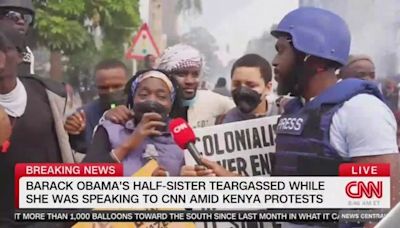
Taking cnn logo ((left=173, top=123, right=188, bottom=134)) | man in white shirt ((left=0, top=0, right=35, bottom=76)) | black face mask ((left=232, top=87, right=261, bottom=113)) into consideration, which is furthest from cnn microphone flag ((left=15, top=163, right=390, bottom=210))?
man in white shirt ((left=0, top=0, right=35, bottom=76))

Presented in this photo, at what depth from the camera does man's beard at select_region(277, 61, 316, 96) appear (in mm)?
3820

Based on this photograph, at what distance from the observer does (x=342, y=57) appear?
375cm

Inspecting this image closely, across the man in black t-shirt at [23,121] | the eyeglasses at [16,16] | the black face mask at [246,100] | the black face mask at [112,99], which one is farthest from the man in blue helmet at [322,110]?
the eyeglasses at [16,16]

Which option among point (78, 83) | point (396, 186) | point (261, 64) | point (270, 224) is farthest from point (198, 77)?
point (396, 186)

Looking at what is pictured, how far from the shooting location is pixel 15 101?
384 centimetres

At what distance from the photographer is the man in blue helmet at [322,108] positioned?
3723 millimetres

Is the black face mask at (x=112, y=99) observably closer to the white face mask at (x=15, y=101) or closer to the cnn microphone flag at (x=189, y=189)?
the cnn microphone flag at (x=189, y=189)

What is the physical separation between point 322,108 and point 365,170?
38cm

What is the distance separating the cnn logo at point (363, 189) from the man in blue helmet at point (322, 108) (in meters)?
0.08

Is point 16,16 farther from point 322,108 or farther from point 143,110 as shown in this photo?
point 322,108

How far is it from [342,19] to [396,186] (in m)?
0.89

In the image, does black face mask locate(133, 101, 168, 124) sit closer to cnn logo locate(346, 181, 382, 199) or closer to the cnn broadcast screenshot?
the cnn broadcast screenshot

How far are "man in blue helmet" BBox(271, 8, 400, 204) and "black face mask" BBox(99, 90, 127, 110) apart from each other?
800mm

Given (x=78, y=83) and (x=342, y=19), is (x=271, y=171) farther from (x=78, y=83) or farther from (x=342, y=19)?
(x=78, y=83)
